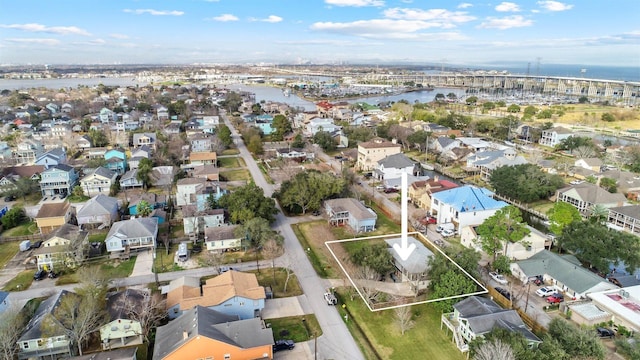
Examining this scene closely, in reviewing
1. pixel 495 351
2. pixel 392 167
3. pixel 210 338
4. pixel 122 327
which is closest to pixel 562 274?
pixel 495 351

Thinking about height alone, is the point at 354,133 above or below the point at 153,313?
above

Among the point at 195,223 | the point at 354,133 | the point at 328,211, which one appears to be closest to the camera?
the point at 195,223

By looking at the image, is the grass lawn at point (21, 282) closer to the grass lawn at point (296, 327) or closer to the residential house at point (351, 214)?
the grass lawn at point (296, 327)

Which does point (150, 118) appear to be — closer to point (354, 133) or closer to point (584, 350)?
point (354, 133)

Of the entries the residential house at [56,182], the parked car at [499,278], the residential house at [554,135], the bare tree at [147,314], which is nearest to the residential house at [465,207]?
the parked car at [499,278]

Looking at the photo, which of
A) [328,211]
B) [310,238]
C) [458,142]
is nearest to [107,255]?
[310,238]

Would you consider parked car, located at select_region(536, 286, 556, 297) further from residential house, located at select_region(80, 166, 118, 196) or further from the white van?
residential house, located at select_region(80, 166, 118, 196)

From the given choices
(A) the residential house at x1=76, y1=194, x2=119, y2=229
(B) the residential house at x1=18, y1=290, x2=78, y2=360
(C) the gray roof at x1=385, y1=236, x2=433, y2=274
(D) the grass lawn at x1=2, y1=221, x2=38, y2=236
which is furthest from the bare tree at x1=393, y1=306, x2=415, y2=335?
(D) the grass lawn at x1=2, y1=221, x2=38, y2=236
